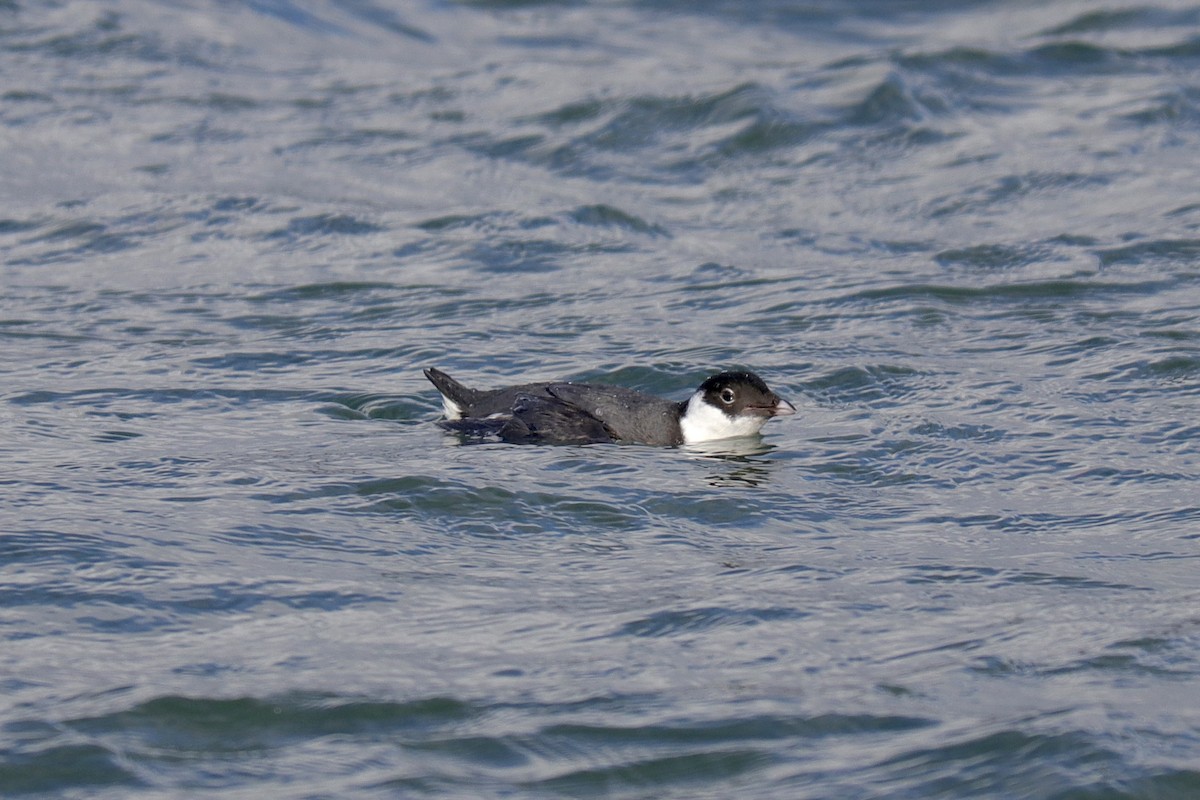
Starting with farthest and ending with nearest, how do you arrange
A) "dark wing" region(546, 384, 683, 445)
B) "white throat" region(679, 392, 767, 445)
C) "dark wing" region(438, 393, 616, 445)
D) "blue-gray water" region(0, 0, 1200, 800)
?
1. "white throat" region(679, 392, 767, 445)
2. "dark wing" region(546, 384, 683, 445)
3. "dark wing" region(438, 393, 616, 445)
4. "blue-gray water" region(0, 0, 1200, 800)

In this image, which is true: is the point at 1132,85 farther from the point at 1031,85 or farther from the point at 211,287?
the point at 211,287

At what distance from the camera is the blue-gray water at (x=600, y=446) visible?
6238 mm

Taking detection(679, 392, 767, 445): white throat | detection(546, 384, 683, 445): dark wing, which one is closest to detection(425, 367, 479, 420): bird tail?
detection(546, 384, 683, 445): dark wing

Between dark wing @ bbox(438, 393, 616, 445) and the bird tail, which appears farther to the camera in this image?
the bird tail

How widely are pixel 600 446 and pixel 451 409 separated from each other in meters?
1.01

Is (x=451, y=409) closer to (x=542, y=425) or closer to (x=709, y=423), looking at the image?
(x=542, y=425)

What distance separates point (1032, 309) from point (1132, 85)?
25.8ft

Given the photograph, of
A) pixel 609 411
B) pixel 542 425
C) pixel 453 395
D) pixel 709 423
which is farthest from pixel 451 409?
pixel 709 423

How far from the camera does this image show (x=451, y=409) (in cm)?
1050

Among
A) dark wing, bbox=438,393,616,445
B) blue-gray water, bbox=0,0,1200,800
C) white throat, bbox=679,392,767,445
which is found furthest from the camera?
white throat, bbox=679,392,767,445

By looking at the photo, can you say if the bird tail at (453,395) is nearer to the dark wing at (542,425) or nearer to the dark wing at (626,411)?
the dark wing at (542,425)

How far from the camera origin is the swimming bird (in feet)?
32.9

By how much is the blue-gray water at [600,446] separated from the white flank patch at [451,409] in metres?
0.17

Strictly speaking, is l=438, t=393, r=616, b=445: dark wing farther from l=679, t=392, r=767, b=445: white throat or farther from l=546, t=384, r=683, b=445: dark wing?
l=679, t=392, r=767, b=445: white throat
